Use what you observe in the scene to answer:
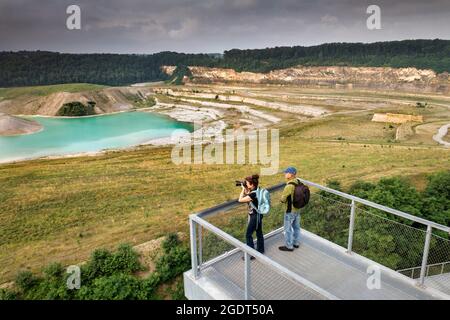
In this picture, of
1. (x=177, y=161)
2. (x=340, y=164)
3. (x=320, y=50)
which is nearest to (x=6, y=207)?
(x=177, y=161)

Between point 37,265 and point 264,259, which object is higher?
point 264,259

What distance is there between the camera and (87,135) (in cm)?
6706

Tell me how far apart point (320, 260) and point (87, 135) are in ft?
217

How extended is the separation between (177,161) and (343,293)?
25.7 metres

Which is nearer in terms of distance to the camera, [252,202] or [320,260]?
[252,202]

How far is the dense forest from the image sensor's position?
128000 mm

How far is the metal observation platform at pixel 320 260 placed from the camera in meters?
6.79

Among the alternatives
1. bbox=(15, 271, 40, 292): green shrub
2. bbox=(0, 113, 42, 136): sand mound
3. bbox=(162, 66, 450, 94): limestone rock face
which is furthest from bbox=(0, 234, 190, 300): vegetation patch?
bbox=(162, 66, 450, 94): limestone rock face

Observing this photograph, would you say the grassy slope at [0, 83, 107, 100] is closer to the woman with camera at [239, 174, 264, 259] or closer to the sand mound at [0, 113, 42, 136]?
the sand mound at [0, 113, 42, 136]

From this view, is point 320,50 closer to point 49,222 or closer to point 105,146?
point 105,146

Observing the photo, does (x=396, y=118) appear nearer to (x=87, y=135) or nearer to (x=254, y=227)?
(x=254, y=227)

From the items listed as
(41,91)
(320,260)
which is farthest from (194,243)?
(41,91)

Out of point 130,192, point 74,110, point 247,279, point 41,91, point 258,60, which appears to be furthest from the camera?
point 258,60

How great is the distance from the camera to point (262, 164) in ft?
88.7
